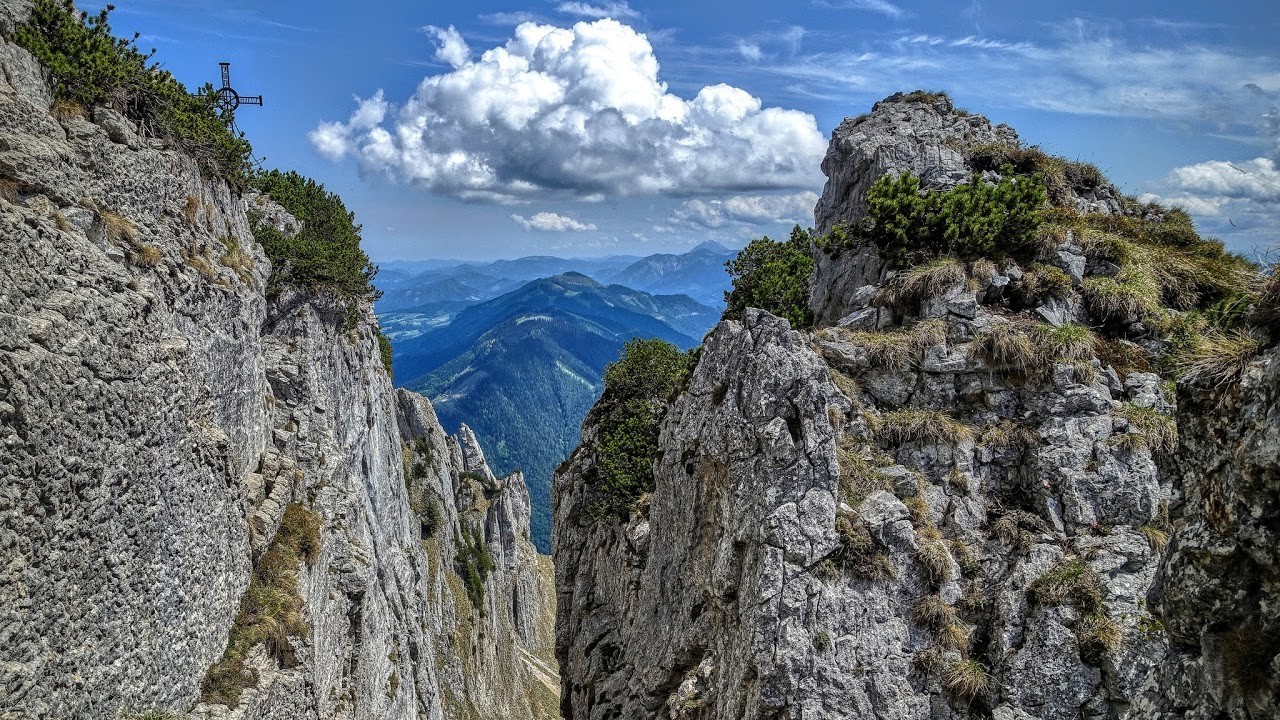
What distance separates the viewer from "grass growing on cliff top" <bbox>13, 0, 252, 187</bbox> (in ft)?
59.0

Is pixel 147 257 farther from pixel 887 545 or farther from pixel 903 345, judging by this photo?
pixel 903 345

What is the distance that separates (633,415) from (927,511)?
18.3 meters

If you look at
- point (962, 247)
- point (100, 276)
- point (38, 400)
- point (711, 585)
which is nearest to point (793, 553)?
point (711, 585)

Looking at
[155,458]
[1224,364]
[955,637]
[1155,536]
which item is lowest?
[955,637]

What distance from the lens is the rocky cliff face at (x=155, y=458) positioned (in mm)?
11758

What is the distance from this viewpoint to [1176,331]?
637 inches

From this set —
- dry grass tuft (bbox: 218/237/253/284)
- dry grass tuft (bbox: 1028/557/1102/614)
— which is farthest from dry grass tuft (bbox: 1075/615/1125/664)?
dry grass tuft (bbox: 218/237/253/284)

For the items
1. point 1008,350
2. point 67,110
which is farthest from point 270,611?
point 1008,350

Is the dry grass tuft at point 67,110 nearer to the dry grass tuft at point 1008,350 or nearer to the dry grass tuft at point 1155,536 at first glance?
the dry grass tuft at point 1008,350

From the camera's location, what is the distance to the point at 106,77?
19.2m

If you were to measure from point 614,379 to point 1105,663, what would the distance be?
24.7 metres

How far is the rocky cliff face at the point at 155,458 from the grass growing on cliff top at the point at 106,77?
610 mm

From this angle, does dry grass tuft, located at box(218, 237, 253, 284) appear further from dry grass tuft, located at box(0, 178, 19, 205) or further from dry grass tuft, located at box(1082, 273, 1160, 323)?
dry grass tuft, located at box(1082, 273, 1160, 323)

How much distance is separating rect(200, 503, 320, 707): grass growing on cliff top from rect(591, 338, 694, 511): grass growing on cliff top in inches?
514
